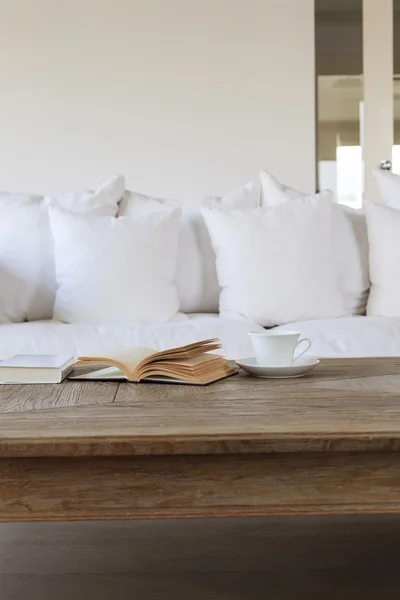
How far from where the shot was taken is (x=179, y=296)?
2865 millimetres

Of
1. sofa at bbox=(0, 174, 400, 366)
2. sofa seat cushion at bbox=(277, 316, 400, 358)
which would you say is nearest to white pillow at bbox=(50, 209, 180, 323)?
sofa at bbox=(0, 174, 400, 366)

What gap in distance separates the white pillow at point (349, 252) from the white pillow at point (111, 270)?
56 cm

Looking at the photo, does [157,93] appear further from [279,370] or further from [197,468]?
[197,468]

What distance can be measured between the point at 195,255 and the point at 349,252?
57 cm

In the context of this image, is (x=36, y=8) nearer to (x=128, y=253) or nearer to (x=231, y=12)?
(x=231, y=12)

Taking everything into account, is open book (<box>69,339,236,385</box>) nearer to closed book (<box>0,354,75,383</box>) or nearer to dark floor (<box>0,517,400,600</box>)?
closed book (<box>0,354,75,383</box>)

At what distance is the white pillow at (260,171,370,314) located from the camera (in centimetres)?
290

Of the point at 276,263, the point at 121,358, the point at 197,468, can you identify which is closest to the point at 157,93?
the point at 276,263

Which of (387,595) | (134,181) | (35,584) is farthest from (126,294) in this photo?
(134,181)

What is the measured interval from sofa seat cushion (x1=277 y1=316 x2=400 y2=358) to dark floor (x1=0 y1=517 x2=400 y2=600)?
523 millimetres

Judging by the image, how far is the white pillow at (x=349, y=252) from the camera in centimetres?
290

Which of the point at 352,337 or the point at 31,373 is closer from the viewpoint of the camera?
the point at 31,373

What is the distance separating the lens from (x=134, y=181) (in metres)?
4.85

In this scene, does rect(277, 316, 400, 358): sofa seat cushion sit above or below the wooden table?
below
